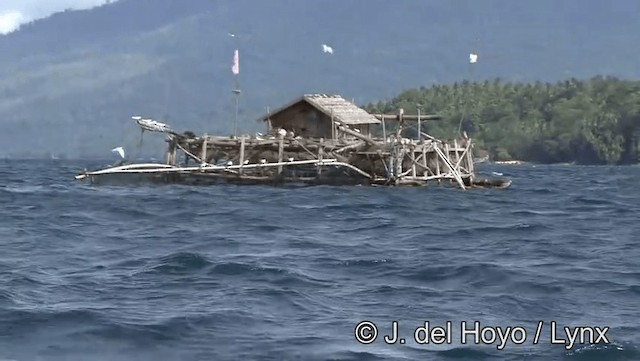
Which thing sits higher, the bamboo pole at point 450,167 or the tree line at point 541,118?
the tree line at point 541,118

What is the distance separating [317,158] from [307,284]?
35559 mm

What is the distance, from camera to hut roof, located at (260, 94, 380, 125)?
206ft

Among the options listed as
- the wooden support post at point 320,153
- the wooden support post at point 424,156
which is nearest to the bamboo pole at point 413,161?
the wooden support post at point 424,156

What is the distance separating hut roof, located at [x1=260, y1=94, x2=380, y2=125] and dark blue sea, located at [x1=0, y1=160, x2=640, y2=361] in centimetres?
2189

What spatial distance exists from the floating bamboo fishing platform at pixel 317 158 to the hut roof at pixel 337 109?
0.05 m

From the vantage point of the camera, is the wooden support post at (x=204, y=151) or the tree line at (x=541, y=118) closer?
the wooden support post at (x=204, y=151)

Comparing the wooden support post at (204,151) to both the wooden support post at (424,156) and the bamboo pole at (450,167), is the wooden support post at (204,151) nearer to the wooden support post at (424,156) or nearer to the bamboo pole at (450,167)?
the wooden support post at (424,156)

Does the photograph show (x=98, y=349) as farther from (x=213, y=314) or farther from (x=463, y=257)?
(x=463, y=257)

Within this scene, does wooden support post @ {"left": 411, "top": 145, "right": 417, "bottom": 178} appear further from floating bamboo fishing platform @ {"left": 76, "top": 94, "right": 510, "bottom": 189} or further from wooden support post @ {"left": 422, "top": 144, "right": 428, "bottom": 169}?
wooden support post @ {"left": 422, "top": 144, "right": 428, "bottom": 169}

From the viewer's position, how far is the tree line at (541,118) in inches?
6235

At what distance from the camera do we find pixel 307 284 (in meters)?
22.8

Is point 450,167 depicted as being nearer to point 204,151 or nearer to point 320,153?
point 320,153

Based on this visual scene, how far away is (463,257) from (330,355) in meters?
10.8

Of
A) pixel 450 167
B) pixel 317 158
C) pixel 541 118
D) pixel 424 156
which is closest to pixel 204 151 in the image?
pixel 317 158
